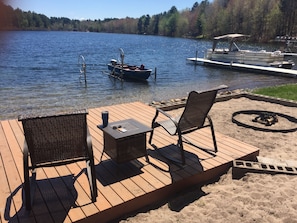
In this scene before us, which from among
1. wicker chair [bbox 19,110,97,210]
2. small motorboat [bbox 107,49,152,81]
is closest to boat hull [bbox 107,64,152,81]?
small motorboat [bbox 107,49,152,81]

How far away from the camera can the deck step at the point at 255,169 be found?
3382 mm

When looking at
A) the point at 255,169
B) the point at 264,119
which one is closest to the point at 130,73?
the point at 264,119

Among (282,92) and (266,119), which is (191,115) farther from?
(282,92)

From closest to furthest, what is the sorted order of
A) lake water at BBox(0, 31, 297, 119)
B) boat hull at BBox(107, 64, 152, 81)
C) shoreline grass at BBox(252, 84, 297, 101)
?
shoreline grass at BBox(252, 84, 297, 101), lake water at BBox(0, 31, 297, 119), boat hull at BBox(107, 64, 152, 81)

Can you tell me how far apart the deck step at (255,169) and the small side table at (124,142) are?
1.18 m

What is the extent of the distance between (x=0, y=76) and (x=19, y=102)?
26.0ft

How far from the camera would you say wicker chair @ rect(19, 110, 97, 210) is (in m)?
2.44

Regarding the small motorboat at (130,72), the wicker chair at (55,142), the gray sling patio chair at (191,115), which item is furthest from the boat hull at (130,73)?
the wicker chair at (55,142)

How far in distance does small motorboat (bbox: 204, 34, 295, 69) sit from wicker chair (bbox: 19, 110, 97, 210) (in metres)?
19.2

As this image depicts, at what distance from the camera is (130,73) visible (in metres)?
16.2

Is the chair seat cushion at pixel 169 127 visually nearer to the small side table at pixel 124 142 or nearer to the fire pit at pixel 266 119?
the small side table at pixel 124 142

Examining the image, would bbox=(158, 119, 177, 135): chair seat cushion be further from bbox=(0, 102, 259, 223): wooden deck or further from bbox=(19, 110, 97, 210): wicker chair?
bbox=(19, 110, 97, 210): wicker chair

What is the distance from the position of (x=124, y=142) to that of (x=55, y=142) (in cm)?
82

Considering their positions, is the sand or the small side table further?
the small side table
